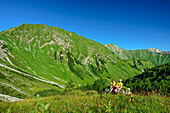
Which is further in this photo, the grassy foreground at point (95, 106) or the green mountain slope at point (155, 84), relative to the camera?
the green mountain slope at point (155, 84)

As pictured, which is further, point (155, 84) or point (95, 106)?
point (155, 84)

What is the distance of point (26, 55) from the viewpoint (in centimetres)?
19825

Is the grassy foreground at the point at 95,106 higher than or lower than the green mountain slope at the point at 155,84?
lower

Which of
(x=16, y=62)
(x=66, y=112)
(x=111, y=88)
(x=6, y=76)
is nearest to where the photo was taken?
(x=66, y=112)

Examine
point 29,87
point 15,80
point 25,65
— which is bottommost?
point 29,87

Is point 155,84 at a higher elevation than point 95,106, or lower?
higher

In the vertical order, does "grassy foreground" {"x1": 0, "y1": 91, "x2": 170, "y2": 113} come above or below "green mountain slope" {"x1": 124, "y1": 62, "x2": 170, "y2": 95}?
below

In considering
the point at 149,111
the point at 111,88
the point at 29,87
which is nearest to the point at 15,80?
the point at 29,87

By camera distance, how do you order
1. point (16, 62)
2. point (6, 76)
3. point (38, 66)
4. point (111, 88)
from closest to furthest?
point (111, 88) < point (6, 76) < point (16, 62) < point (38, 66)

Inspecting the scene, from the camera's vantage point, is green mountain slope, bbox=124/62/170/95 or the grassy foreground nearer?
the grassy foreground

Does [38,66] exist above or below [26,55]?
below

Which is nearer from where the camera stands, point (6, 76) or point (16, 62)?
point (6, 76)

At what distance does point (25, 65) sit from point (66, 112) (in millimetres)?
198165

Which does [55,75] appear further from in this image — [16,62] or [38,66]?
[16,62]
